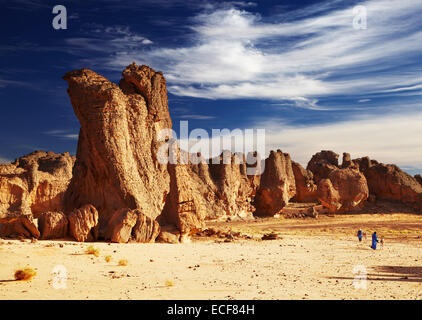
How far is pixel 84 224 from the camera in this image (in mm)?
15281

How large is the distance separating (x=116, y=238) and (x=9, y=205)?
1786 centimetres

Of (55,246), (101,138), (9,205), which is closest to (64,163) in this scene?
(9,205)

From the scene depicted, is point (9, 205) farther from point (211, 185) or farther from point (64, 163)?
point (211, 185)

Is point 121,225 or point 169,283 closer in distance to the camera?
point 169,283

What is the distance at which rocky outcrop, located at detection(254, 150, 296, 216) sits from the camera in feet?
162

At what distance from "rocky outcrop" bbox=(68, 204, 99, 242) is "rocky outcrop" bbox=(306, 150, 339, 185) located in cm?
5704

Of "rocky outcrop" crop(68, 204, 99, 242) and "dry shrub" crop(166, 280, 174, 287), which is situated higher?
"rocky outcrop" crop(68, 204, 99, 242)

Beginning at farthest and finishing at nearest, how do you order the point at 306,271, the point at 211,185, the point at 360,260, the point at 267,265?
the point at 211,185 → the point at 360,260 → the point at 267,265 → the point at 306,271

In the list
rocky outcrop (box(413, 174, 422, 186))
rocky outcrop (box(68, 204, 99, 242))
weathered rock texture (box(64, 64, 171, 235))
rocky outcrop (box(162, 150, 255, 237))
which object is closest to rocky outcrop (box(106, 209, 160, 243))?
rocky outcrop (box(68, 204, 99, 242))

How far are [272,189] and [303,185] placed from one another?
1556 cm

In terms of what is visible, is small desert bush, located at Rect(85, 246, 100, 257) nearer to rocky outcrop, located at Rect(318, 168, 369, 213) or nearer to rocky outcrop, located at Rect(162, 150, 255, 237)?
rocky outcrop, located at Rect(162, 150, 255, 237)

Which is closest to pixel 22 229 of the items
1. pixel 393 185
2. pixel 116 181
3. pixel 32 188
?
pixel 116 181

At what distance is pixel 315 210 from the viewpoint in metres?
46.9

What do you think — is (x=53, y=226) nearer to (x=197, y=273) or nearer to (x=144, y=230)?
(x=144, y=230)
